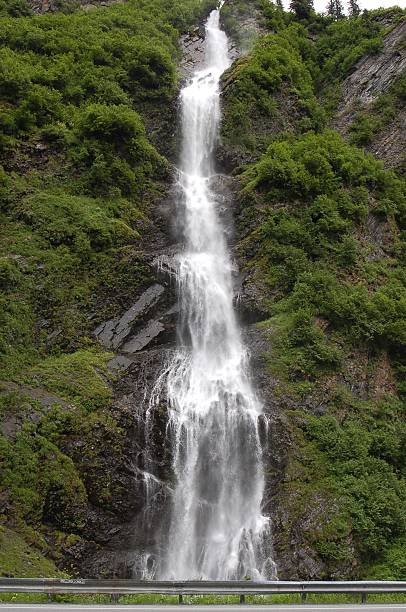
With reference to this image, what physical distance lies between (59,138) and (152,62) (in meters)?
12.2

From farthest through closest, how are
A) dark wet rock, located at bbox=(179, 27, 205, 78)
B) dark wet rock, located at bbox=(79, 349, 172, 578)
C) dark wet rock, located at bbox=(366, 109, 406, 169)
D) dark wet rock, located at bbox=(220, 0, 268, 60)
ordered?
dark wet rock, located at bbox=(220, 0, 268, 60) → dark wet rock, located at bbox=(179, 27, 205, 78) → dark wet rock, located at bbox=(366, 109, 406, 169) → dark wet rock, located at bbox=(79, 349, 172, 578)

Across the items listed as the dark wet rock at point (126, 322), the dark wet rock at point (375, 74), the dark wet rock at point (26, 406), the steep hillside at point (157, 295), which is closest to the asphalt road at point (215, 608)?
the steep hillside at point (157, 295)

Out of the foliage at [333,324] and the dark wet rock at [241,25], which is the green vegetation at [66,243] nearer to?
the foliage at [333,324]

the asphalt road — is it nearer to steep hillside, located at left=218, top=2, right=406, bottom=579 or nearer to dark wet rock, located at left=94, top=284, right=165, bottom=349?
steep hillside, located at left=218, top=2, right=406, bottom=579

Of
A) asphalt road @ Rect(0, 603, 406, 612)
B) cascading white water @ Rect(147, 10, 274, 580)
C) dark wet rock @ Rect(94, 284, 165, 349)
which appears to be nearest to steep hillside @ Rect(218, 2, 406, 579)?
cascading white water @ Rect(147, 10, 274, 580)

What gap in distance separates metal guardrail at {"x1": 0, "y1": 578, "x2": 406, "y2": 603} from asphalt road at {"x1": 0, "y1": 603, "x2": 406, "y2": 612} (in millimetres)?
420

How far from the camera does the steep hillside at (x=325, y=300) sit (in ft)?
57.4

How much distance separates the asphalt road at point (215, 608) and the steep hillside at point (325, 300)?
15.0 feet

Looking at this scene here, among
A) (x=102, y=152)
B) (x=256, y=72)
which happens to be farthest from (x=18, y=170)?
(x=256, y=72)

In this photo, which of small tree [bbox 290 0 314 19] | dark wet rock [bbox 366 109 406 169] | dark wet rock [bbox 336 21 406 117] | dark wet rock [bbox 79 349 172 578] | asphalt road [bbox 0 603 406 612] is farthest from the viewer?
small tree [bbox 290 0 314 19]

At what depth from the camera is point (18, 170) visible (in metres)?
26.3

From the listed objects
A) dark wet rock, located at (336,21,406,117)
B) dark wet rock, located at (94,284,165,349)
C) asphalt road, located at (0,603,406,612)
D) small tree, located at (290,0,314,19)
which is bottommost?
asphalt road, located at (0,603,406,612)

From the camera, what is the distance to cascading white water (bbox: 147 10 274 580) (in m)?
17.0

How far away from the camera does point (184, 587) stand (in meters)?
12.4
